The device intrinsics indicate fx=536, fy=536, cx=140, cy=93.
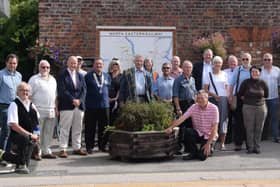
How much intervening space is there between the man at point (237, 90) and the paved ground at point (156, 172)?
431 mm

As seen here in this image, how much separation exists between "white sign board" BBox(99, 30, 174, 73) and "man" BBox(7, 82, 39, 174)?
4.00 meters

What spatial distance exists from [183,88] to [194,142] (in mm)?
1157

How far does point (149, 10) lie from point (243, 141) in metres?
3.92

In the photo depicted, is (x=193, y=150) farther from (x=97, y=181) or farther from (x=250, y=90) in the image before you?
(x=97, y=181)

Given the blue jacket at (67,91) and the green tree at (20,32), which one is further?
the green tree at (20,32)

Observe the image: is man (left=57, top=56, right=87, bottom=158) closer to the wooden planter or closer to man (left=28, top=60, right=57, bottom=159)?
man (left=28, top=60, right=57, bottom=159)

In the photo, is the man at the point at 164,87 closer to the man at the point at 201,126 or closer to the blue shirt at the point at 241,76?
the man at the point at 201,126

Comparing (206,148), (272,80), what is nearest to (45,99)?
(206,148)

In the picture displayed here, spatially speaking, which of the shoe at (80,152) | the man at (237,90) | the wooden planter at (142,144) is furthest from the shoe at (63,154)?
the man at (237,90)

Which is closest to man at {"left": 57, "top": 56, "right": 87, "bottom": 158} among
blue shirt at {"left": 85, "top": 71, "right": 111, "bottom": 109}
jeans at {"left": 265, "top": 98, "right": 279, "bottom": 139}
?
blue shirt at {"left": 85, "top": 71, "right": 111, "bottom": 109}

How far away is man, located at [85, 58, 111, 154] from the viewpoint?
10.0 meters

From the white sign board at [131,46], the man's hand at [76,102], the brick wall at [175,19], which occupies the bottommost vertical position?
the man's hand at [76,102]

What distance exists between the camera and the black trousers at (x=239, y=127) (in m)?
10.3

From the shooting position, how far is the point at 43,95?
9.52 m
